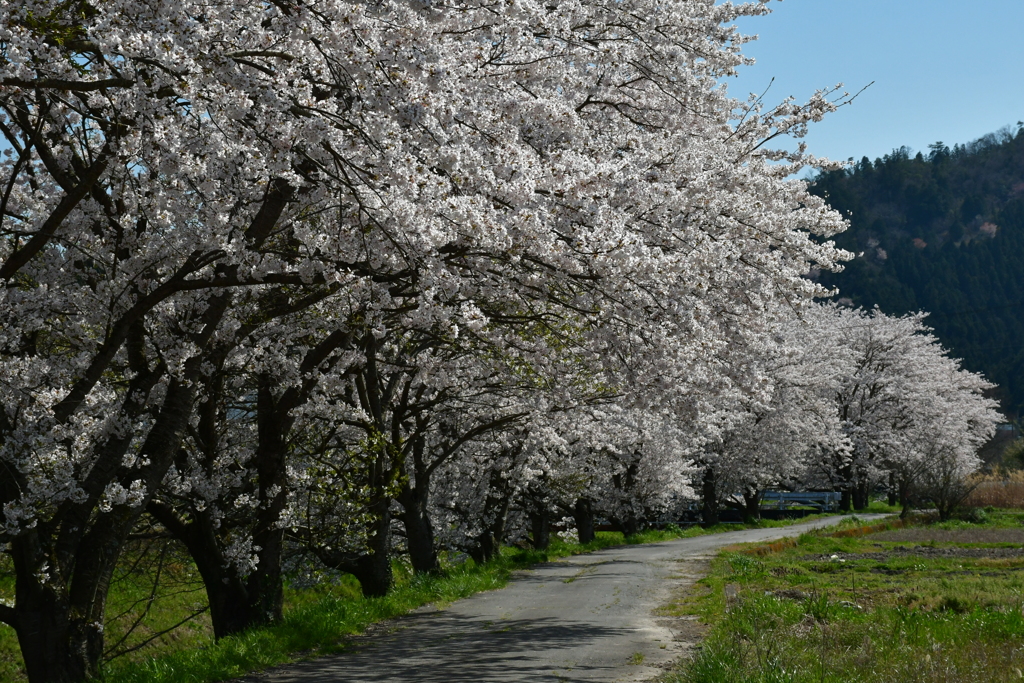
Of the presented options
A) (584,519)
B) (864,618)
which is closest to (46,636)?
(864,618)

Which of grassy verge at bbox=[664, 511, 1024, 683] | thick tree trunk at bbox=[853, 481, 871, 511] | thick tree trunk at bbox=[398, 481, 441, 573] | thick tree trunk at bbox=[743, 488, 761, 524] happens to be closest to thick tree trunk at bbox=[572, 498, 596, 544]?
grassy verge at bbox=[664, 511, 1024, 683]

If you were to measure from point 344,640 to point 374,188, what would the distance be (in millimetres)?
6529

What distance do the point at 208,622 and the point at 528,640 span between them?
11.4m

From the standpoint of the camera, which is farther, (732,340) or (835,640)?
(732,340)

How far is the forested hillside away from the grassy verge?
272 feet

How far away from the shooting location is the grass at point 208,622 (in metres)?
8.93

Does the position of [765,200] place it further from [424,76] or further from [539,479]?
[539,479]

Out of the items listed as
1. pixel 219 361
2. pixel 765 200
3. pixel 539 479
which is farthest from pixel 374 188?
pixel 539 479

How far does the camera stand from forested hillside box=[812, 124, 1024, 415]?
11169cm

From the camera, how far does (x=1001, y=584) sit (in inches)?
539

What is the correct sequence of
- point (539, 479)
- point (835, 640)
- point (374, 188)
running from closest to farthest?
1. point (374, 188)
2. point (835, 640)
3. point (539, 479)

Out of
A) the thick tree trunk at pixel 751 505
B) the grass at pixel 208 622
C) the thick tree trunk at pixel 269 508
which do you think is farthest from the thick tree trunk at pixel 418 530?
the thick tree trunk at pixel 751 505

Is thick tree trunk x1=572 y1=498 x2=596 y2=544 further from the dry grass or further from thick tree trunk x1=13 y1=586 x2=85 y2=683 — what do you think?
thick tree trunk x1=13 y1=586 x2=85 y2=683

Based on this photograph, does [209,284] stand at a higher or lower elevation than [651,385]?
higher
